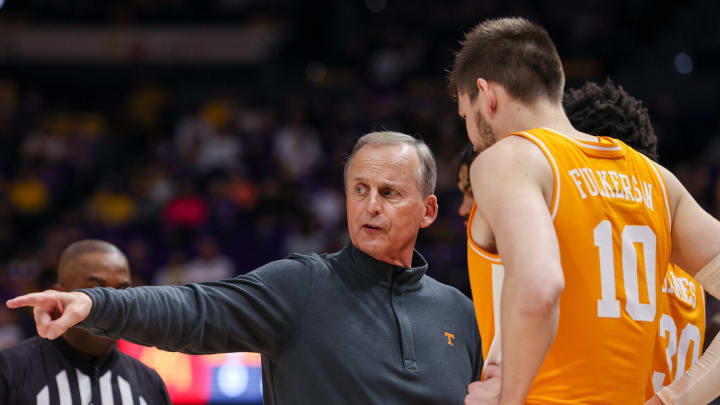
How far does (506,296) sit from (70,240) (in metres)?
10.2

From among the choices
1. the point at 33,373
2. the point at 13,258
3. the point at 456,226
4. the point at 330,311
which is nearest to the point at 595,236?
the point at 330,311

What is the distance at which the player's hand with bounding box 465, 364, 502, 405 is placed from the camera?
8.57 ft

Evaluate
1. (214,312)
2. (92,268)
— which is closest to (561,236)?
(214,312)

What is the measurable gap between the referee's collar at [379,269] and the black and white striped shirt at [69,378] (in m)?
1.55

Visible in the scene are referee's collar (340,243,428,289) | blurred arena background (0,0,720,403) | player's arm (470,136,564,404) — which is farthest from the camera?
blurred arena background (0,0,720,403)

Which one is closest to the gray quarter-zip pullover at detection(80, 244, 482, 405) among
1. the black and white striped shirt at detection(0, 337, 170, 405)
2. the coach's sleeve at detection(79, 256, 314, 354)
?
the coach's sleeve at detection(79, 256, 314, 354)

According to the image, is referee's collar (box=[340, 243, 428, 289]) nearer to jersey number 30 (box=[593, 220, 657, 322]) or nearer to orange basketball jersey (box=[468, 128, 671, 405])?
orange basketball jersey (box=[468, 128, 671, 405])

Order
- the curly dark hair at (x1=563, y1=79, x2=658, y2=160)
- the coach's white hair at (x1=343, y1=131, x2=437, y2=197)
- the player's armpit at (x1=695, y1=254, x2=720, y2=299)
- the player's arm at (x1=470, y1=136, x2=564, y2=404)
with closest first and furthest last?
the player's arm at (x1=470, y1=136, x2=564, y2=404)
the player's armpit at (x1=695, y1=254, x2=720, y2=299)
the coach's white hair at (x1=343, y1=131, x2=437, y2=197)
the curly dark hair at (x1=563, y1=79, x2=658, y2=160)

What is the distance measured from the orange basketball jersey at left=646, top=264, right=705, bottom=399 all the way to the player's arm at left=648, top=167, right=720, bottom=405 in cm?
12

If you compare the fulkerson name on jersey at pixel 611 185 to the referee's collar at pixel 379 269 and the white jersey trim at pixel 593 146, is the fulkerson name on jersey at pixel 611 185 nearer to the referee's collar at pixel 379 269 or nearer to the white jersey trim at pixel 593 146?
the white jersey trim at pixel 593 146

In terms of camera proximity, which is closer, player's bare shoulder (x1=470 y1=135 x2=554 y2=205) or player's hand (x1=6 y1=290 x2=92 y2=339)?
player's hand (x1=6 y1=290 x2=92 y2=339)

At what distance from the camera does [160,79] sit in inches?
672

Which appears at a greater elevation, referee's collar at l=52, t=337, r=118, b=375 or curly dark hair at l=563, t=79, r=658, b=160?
curly dark hair at l=563, t=79, r=658, b=160

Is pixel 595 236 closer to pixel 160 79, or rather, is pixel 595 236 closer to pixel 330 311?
pixel 330 311
